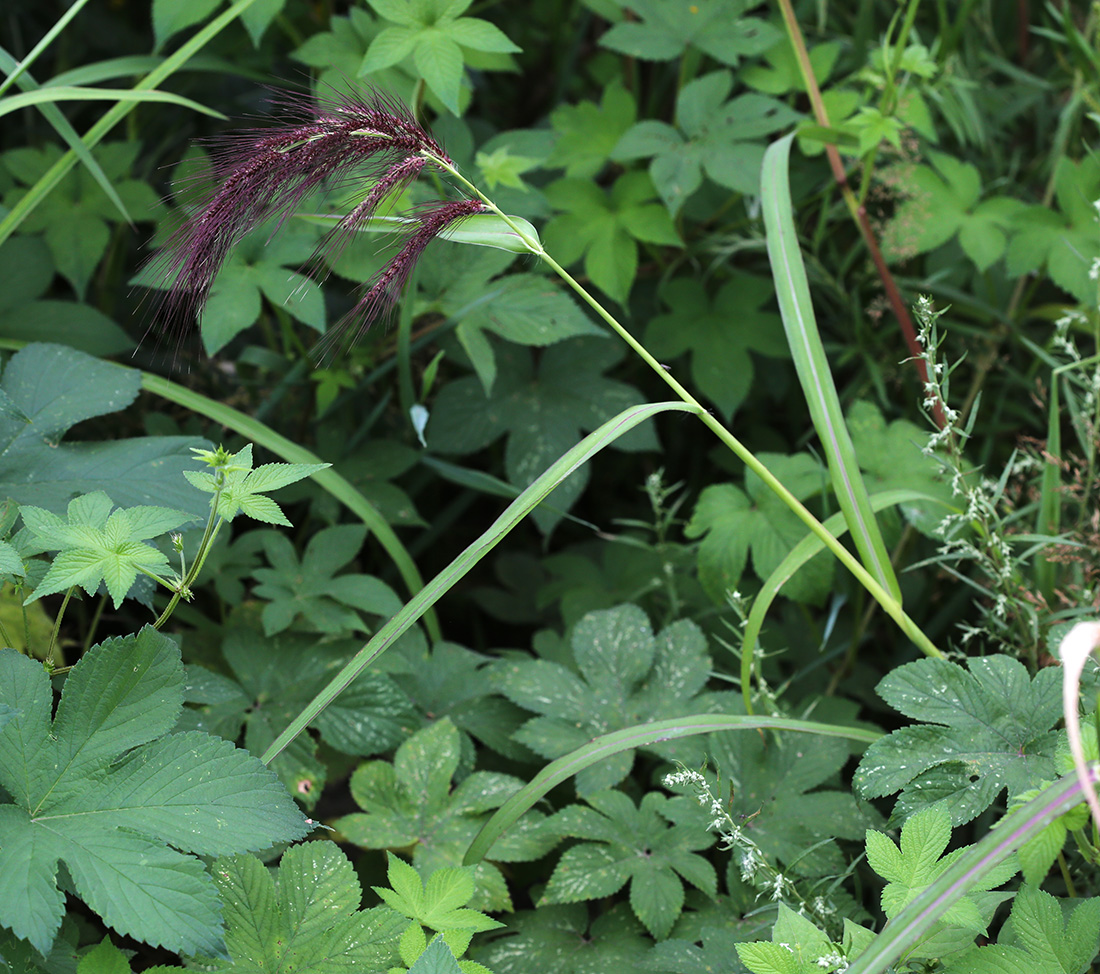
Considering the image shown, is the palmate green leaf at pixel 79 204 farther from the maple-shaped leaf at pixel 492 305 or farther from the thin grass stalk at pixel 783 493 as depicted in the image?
the thin grass stalk at pixel 783 493

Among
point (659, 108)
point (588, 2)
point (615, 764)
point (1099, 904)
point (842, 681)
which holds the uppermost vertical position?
point (588, 2)

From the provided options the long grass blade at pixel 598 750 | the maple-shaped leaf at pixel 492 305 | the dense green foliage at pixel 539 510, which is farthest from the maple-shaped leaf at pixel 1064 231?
the long grass blade at pixel 598 750

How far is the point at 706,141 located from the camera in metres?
1.87

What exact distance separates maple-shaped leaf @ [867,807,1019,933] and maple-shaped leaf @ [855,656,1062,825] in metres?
0.08

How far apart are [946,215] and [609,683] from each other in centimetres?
122

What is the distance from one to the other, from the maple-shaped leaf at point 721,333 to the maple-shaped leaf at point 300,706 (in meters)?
0.94

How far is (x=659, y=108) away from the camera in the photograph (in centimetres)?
245

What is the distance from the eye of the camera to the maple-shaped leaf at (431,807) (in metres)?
1.31

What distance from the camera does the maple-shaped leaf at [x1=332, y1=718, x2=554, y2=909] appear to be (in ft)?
4.29

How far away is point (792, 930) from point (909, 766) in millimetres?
267

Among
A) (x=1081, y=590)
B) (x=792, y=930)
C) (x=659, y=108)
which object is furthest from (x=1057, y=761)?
(x=659, y=108)

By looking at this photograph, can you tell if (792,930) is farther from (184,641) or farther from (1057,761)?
(184,641)

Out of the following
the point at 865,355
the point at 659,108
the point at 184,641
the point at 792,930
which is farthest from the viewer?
the point at 659,108

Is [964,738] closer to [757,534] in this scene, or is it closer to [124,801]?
[757,534]
